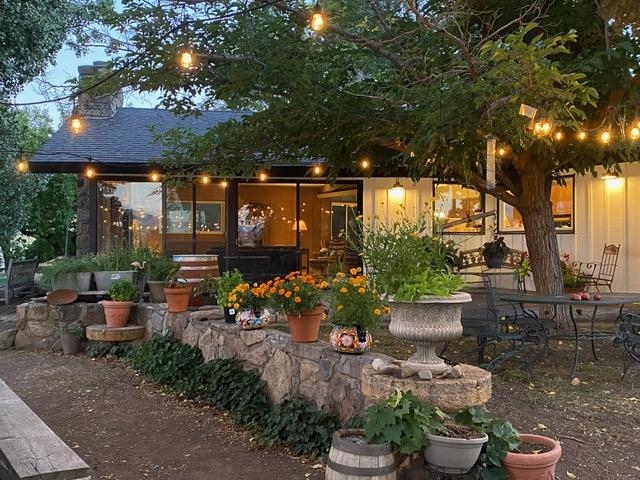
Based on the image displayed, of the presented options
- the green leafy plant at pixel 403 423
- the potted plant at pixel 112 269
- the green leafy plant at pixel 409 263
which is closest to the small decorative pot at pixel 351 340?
the green leafy plant at pixel 409 263

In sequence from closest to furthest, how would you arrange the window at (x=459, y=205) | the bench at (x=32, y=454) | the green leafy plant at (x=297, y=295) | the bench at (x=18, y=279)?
1. the bench at (x=32, y=454)
2. the green leafy plant at (x=297, y=295)
3. the bench at (x=18, y=279)
4. the window at (x=459, y=205)

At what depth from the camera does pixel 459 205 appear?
1241 centimetres

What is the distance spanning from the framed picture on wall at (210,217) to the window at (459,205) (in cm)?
434

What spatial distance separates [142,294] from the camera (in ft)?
27.2

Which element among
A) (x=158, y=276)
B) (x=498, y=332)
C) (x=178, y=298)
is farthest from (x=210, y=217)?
(x=498, y=332)

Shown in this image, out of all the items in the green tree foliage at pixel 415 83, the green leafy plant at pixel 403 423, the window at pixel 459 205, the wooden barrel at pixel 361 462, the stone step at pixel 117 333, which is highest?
the green tree foliage at pixel 415 83

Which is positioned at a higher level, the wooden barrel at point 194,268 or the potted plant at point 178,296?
the wooden barrel at point 194,268

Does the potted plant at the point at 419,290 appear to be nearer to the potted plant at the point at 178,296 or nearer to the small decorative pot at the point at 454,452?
the small decorative pot at the point at 454,452

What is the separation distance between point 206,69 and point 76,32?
9371mm

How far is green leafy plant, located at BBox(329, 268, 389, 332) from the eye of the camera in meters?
4.02

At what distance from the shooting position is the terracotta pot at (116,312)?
7.59m

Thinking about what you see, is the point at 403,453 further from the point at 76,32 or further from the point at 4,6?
the point at 76,32

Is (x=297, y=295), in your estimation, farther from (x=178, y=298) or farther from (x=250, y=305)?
(x=178, y=298)

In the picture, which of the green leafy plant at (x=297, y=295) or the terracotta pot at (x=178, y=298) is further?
the terracotta pot at (x=178, y=298)
